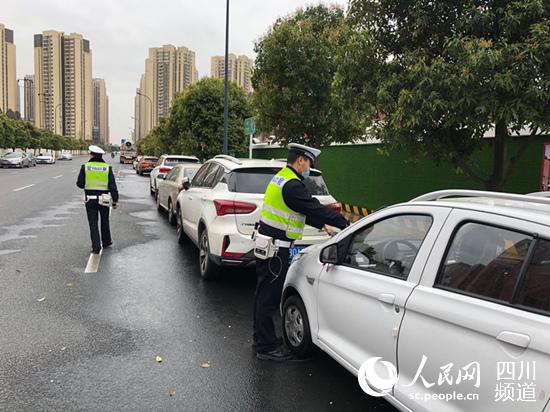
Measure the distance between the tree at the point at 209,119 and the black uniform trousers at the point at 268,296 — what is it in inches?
730

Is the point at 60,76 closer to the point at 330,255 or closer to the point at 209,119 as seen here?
the point at 209,119

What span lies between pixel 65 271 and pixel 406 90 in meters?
5.32

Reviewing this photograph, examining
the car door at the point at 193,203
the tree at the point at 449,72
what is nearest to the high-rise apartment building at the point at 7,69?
the car door at the point at 193,203

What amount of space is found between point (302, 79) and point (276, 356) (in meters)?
9.42

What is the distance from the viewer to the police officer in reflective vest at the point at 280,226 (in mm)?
3992

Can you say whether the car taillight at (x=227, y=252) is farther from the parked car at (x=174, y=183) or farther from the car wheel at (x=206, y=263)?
the parked car at (x=174, y=183)

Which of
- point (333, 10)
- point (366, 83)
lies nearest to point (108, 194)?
point (366, 83)

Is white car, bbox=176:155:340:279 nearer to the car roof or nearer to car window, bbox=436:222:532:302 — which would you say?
the car roof

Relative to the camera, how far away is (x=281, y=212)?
13.4 ft

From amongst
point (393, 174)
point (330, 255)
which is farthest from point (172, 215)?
point (330, 255)

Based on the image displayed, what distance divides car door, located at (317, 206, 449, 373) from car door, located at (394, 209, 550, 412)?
4.3 inches

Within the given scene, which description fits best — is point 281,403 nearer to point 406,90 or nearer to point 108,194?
point 406,90

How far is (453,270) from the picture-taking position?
104 inches

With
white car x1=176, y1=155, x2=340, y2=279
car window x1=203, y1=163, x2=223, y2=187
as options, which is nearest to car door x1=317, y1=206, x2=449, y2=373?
white car x1=176, y1=155, x2=340, y2=279
